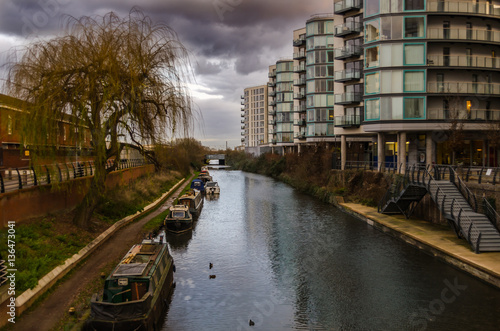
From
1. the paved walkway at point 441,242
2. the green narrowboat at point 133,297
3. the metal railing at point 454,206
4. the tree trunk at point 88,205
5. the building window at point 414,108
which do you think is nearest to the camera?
the green narrowboat at point 133,297

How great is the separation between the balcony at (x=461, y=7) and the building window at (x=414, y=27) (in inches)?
49.2

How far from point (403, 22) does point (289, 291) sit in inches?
1154

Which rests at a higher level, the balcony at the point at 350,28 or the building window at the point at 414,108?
the balcony at the point at 350,28

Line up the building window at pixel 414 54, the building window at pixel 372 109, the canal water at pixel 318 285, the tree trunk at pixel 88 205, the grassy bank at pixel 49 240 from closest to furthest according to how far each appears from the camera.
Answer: the canal water at pixel 318 285
the grassy bank at pixel 49 240
the tree trunk at pixel 88 205
the building window at pixel 414 54
the building window at pixel 372 109

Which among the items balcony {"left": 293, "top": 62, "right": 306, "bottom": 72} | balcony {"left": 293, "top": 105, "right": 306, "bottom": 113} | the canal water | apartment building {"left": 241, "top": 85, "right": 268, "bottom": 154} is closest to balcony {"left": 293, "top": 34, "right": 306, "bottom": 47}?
balcony {"left": 293, "top": 62, "right": 306, "bottom": 72}

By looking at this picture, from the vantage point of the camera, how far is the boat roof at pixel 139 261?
47.0 ft

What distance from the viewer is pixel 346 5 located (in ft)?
163

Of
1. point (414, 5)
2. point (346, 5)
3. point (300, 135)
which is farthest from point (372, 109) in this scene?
point (300, 135)

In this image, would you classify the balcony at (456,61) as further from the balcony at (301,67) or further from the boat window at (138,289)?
the balcony at (301,67)

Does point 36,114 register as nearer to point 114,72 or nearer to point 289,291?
point 114,72

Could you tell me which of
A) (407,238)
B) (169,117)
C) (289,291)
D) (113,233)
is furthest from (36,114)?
(407,238)

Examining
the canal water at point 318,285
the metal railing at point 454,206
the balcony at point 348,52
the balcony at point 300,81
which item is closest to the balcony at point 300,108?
the balcony at point 300,81

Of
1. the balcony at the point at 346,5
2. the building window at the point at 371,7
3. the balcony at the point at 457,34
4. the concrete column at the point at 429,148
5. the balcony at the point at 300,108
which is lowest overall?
the concrete column at the point at 429,148

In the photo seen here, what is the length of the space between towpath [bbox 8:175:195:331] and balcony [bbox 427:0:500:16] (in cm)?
3197
